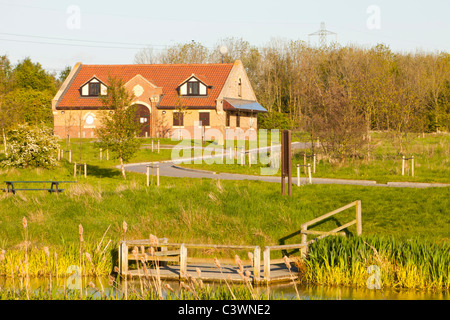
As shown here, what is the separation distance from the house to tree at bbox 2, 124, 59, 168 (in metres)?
22.0

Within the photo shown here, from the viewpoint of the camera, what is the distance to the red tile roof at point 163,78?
56.7m

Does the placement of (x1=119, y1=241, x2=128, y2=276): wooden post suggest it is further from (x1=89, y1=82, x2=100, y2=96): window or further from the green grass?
(x1=89, y1=82, x2=100, y2=96): window

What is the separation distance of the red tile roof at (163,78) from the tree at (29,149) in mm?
24156

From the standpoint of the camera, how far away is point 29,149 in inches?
1217

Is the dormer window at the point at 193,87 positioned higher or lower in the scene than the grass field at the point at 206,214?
higher

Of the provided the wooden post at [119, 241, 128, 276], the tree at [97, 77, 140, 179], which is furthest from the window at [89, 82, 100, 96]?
the wooden post at [119, 241, 128, 276]

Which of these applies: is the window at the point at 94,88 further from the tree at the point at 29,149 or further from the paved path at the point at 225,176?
the tree at the point at 29,149

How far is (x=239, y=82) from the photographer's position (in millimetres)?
62594

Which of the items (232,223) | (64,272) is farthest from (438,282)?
(64,272)

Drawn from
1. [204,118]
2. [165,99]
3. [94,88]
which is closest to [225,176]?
[204,118]

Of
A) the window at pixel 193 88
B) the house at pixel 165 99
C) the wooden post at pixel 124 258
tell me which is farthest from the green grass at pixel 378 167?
the window at pixel 193 88

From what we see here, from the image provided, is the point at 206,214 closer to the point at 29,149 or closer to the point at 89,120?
the point at 29,149

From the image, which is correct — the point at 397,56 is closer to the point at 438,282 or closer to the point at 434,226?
the point at 434,226
